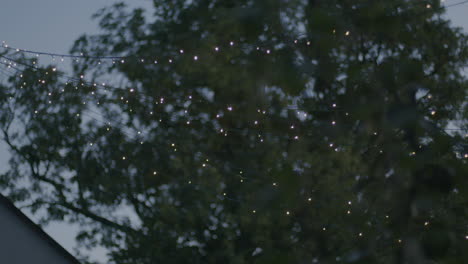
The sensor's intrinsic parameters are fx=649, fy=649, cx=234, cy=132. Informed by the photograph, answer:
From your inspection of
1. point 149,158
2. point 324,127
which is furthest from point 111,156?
point 324,127

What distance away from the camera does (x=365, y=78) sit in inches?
45.7

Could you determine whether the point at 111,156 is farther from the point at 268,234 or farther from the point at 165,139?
the point at 268,234

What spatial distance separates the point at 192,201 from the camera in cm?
943

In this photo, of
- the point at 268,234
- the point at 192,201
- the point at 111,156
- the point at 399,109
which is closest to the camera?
the point at 399,109

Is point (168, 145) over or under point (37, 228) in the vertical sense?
over

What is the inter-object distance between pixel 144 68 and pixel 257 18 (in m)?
9.12

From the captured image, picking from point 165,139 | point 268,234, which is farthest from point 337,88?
point 165,139

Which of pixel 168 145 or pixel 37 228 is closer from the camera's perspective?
pixel 37 228

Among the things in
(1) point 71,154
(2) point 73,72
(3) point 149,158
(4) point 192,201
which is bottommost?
(4) point 192,201

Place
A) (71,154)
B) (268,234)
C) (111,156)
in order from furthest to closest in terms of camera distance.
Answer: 1. (71,154)
2. (111,156)
3. (268,234)

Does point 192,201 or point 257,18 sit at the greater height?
point 192,201

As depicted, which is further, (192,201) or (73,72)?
(73,72)

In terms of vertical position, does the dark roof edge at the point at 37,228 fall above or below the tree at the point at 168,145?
below

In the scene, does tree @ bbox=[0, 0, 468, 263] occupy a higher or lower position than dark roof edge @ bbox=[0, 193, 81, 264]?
higher
